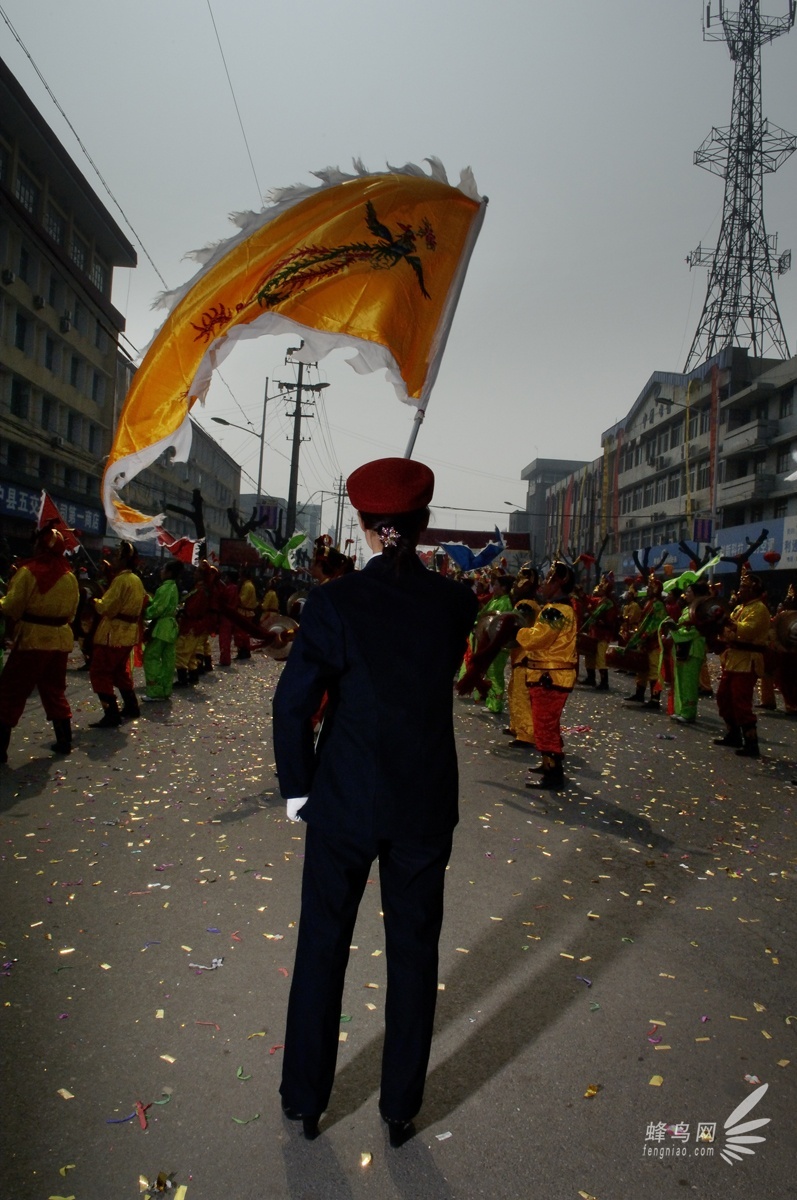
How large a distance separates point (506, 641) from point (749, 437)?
38.9 metres

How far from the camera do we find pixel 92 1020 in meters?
3.36

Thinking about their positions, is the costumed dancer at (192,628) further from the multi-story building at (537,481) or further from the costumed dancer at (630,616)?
the multi-story building at (537,481)

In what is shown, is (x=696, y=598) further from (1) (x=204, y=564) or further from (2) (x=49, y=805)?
(2) (x=49, y=805)

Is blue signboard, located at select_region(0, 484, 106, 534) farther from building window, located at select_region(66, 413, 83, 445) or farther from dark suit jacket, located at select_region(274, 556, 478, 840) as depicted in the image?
dark suit jacket, located at select_region(274, 556, 478, 840)

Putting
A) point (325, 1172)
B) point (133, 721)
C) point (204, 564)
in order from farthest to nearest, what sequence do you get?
point (204, 564) < point (133, 721) < point (325, 1172)

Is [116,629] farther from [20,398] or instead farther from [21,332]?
[21,332]

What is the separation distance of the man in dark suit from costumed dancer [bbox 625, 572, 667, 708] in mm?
11853

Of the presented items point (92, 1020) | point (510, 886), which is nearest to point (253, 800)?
point (510, 886)

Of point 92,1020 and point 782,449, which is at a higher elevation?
point 782,449

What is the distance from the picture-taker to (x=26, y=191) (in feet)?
103

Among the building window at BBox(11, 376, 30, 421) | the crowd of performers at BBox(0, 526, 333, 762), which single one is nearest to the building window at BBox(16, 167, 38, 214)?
the building window at BBox(11, 376, 30, 421)

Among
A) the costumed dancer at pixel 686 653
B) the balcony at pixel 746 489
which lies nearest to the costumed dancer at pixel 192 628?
the costumed dancer at pixel 686 653

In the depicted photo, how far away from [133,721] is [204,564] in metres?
3.36

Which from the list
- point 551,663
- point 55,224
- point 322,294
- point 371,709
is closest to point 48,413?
point 55,224
